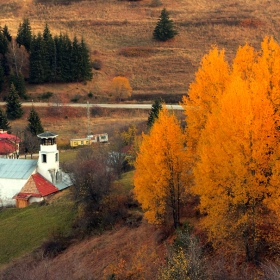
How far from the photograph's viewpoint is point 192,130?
2119 centimetres

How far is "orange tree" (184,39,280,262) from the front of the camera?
49.0ft

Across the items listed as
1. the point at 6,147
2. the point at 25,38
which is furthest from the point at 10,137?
the point at 25,38

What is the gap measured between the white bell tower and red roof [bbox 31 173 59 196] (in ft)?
1.49

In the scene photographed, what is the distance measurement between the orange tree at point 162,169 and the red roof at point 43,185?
1419 cm

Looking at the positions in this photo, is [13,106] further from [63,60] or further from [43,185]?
[43,185]

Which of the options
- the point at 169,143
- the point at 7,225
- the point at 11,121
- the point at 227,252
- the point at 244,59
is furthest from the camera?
the point at 11,121

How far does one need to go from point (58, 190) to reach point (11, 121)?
79.5 ft

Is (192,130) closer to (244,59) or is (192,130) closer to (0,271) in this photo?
(244,59)

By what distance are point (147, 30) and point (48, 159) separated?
5157 cm

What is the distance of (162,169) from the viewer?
62.0 feet

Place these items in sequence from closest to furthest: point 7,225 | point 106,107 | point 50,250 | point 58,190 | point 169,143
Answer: point 169,143 < point 50,250 < point 7,225 < point 58,190 < point 106,107

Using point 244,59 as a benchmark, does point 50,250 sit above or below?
below

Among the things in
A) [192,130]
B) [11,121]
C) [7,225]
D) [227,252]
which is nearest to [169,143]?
[192,130]

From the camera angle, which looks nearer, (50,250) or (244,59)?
(244,59)
